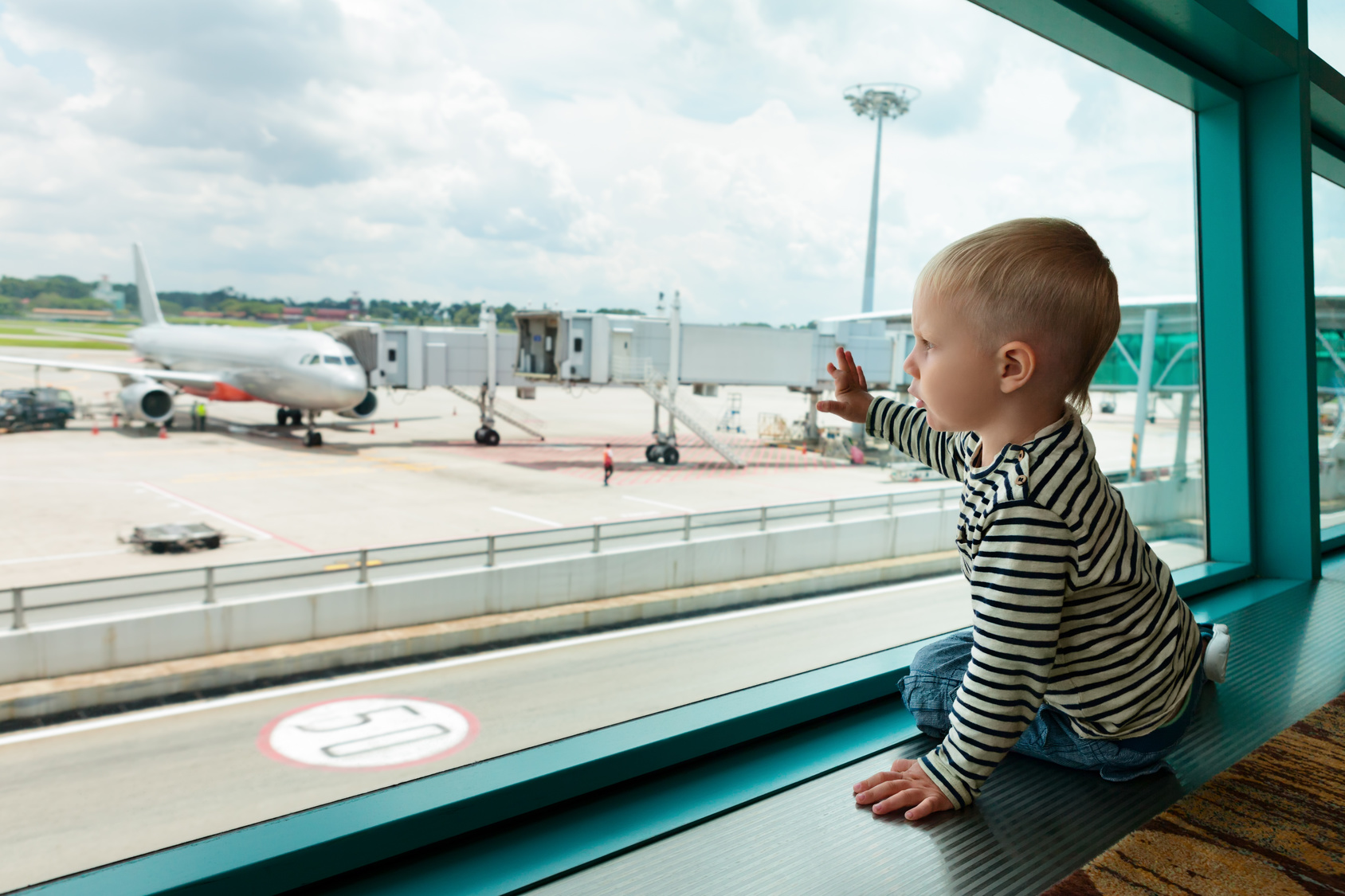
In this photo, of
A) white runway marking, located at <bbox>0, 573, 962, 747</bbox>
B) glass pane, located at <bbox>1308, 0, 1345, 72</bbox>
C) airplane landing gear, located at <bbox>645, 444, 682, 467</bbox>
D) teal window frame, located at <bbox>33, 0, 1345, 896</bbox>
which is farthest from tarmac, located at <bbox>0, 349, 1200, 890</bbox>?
airplane landing gear, located at <bbox>645, 444, 682, 467</bbox>

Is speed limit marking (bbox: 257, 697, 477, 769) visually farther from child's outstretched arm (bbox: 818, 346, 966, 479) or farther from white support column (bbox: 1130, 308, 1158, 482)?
white support column (bbox: 1130, 308, 1158, 482)

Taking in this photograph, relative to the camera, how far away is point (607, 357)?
12773mm

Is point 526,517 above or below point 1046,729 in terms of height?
below

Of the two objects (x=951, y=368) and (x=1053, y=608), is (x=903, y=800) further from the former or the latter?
(x=951, y=368)

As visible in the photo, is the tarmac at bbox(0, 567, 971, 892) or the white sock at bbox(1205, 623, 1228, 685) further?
the tarmac at bbox(0, 567, 971, 892)

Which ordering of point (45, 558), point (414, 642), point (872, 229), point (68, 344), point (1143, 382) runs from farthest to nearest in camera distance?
point (872, 229) → point (1143, 382) → point (414, 642) → point (45, 558) → point (68, 344)

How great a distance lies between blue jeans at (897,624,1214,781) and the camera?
39.3 inches

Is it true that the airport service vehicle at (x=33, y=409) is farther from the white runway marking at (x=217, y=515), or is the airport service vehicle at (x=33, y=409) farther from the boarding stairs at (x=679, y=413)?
the boarding stairs at (x=679, y=413)

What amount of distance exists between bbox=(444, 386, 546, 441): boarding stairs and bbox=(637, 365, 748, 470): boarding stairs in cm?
187

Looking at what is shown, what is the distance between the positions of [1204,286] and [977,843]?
7.36 feet

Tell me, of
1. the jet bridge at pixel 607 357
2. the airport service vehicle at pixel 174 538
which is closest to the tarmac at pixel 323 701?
the airport service vehicle at pixel 174 538

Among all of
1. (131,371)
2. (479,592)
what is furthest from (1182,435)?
(131,371)

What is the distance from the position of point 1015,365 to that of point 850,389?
1.10 feet

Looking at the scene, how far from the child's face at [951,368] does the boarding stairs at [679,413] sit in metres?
11.2
